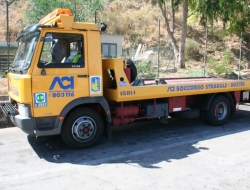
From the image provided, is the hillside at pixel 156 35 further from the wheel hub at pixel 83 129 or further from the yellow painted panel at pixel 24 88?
the yellow painted panel at pixel 24 88

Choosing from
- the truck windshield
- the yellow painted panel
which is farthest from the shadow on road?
the truck windshield

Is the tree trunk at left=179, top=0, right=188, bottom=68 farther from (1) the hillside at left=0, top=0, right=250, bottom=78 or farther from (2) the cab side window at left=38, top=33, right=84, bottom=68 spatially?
(2) the cab side window at left=38, top=33, right=84, bottom=68

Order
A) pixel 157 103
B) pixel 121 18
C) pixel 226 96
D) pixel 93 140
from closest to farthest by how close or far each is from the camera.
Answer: pixel 93 140 → pixel 157 103 → pixel 226 96 → pixel 121 18

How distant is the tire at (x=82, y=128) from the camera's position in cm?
545

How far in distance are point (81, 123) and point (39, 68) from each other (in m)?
1.36

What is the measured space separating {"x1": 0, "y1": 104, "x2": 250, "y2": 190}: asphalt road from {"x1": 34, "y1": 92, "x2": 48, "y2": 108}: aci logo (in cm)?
101

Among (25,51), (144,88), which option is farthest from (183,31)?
(25,51)

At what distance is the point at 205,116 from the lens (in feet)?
25.4

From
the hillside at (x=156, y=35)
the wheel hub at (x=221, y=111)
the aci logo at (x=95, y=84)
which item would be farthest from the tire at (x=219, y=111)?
the hillside at (x=156, y=35)

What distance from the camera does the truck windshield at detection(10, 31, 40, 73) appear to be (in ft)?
16.7

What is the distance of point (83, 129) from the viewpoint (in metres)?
5.59

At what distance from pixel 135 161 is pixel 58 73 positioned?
2150 millimetres

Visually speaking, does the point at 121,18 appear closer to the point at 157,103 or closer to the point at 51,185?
the point at 157,103

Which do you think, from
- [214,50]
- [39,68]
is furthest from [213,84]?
[214,50]
